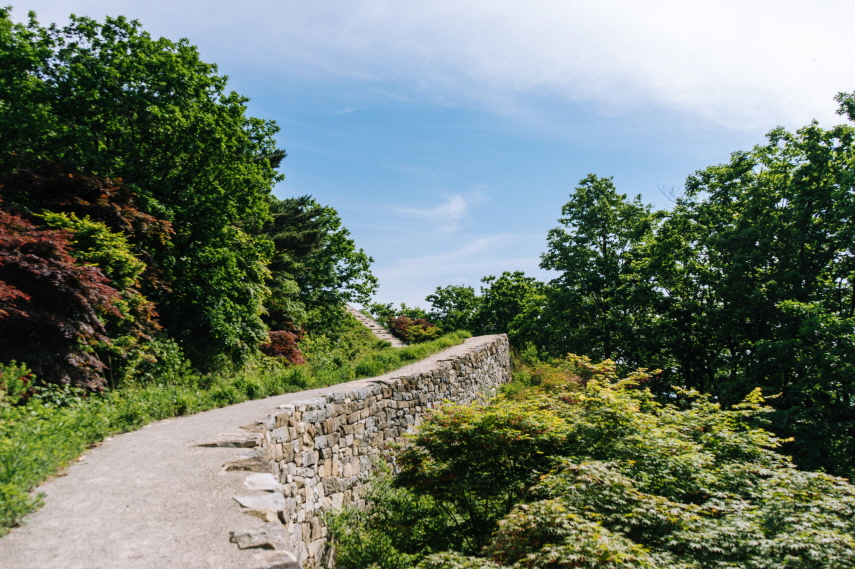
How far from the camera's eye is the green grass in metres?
3.50

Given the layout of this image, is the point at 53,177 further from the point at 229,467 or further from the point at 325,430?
the point at 229,467

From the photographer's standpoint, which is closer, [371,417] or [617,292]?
[371,417]

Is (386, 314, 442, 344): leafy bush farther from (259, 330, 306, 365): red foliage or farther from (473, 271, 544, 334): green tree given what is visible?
(259, 330, 306, 365): red foliage

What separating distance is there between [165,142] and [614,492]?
11892 millimetres

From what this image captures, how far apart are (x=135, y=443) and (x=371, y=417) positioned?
4165 millimetres

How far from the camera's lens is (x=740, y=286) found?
13352 millimetres

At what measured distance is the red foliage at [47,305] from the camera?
20.6 ft

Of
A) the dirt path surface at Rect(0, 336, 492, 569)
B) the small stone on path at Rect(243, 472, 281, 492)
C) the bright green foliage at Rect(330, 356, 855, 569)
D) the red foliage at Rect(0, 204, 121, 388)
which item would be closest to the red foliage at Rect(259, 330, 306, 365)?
the red foliage at Rect(0, 204, 121, 388)

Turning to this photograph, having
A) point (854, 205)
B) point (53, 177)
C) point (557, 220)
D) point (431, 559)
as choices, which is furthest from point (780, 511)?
point (557, 220)

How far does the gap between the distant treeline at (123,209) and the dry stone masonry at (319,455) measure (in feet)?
10.2

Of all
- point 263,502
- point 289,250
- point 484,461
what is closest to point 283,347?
point 289,250

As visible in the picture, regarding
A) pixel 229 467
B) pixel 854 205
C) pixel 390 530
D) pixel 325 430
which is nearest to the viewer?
pixel 229 467

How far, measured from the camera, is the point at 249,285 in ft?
42.2

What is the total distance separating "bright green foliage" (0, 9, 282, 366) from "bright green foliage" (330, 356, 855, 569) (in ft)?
24.0
